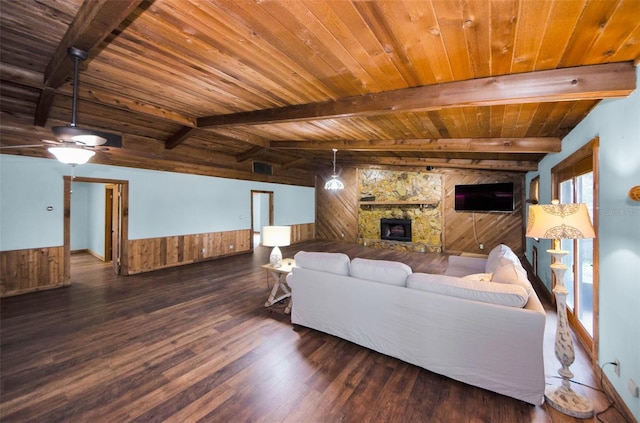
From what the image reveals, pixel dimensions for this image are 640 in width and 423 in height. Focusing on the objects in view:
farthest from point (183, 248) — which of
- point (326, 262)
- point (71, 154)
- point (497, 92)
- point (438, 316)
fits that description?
point (497, 92)

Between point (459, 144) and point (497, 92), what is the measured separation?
2369 mm

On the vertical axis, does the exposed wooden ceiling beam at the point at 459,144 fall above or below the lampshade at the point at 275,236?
above

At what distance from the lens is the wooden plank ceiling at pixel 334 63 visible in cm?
158

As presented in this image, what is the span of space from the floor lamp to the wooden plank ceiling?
906 millimetres

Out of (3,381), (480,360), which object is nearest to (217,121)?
(3,381)

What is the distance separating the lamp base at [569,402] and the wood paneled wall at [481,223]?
19.7 ft

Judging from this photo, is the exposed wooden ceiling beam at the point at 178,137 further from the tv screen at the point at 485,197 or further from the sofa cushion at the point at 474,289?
the tv screen at the point at 485,197

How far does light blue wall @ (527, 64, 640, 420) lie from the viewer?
1.67 m

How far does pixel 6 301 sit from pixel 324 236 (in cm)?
824

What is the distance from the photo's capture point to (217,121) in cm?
421

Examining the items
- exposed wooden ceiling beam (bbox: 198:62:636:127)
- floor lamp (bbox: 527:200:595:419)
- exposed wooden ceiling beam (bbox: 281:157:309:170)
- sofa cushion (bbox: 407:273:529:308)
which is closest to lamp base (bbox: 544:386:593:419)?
floor lamp (bbox: 527:200:595:419)

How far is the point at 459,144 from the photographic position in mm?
4422

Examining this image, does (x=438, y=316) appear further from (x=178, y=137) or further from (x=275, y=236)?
(x=178, y=137)

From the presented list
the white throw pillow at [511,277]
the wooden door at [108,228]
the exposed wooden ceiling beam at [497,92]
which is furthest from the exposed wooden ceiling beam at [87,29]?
the wooden door at [108,228]
